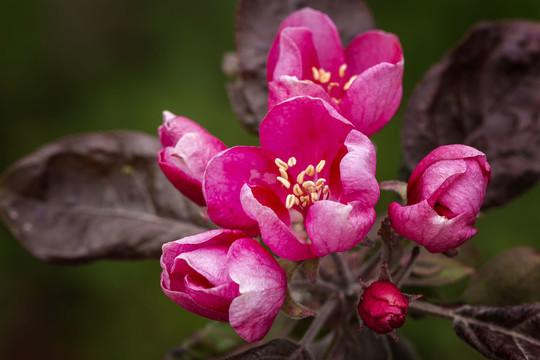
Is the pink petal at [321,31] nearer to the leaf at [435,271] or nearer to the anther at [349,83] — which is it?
the anther at [349,83]

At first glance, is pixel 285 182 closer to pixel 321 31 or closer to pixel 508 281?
pixel 321 31

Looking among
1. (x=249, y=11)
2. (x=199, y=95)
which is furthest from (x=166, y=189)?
(x=199, y=95)

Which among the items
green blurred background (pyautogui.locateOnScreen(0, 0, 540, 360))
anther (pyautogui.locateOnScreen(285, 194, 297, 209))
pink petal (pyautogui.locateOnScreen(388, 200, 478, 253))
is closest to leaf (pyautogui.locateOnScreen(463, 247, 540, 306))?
pink petal (pyautogui.locateOnScreen(388, 200, 478, 253))

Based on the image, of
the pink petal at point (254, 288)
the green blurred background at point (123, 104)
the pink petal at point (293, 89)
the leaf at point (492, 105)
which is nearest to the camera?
the pink petal at point (254, 288)

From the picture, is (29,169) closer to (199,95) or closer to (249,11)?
(249,11)

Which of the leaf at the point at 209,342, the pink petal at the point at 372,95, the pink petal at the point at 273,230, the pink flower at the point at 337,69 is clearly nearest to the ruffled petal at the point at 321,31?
the pink flower at the point at 337,69

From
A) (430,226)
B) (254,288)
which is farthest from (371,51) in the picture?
(254,288)

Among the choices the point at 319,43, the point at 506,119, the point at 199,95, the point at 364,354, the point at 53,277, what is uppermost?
the point at 319,43
